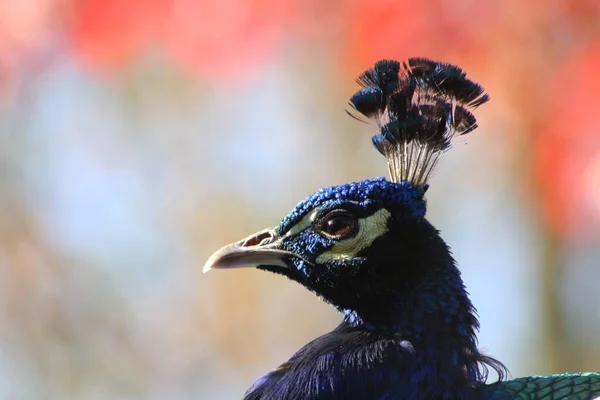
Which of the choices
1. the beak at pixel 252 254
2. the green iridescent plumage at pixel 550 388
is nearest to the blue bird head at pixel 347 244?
the beak at pixel 252 254

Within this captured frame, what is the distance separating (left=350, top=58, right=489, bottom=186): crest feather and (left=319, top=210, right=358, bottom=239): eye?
0.62 ft

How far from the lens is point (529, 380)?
164cm

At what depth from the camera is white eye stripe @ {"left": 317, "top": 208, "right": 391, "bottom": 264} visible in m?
1.52

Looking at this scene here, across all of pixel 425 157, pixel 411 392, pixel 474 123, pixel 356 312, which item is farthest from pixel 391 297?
pixel 474 123

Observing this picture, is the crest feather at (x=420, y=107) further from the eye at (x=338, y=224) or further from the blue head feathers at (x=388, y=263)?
the eye at (x=338, y=224)

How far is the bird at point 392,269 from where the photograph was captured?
1.37m

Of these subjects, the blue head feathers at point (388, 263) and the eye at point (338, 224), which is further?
the eye at point (338, 224)

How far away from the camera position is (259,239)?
1.61 metres

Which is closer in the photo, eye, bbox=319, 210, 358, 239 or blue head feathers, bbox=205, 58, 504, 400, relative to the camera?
blue head feathers, bbox=205, 58, 504, 400

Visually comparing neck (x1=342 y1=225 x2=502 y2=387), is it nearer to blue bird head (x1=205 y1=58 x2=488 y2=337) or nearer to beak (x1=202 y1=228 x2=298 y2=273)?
blue bird head (x1=205 y1=58 x2=488 y2=337)

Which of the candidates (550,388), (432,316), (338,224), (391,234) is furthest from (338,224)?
(550,388)

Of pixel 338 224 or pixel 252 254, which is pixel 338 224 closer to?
pixel 338 224

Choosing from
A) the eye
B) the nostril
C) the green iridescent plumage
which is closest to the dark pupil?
the eye

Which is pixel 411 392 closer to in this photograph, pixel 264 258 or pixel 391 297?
pixel 391 297
